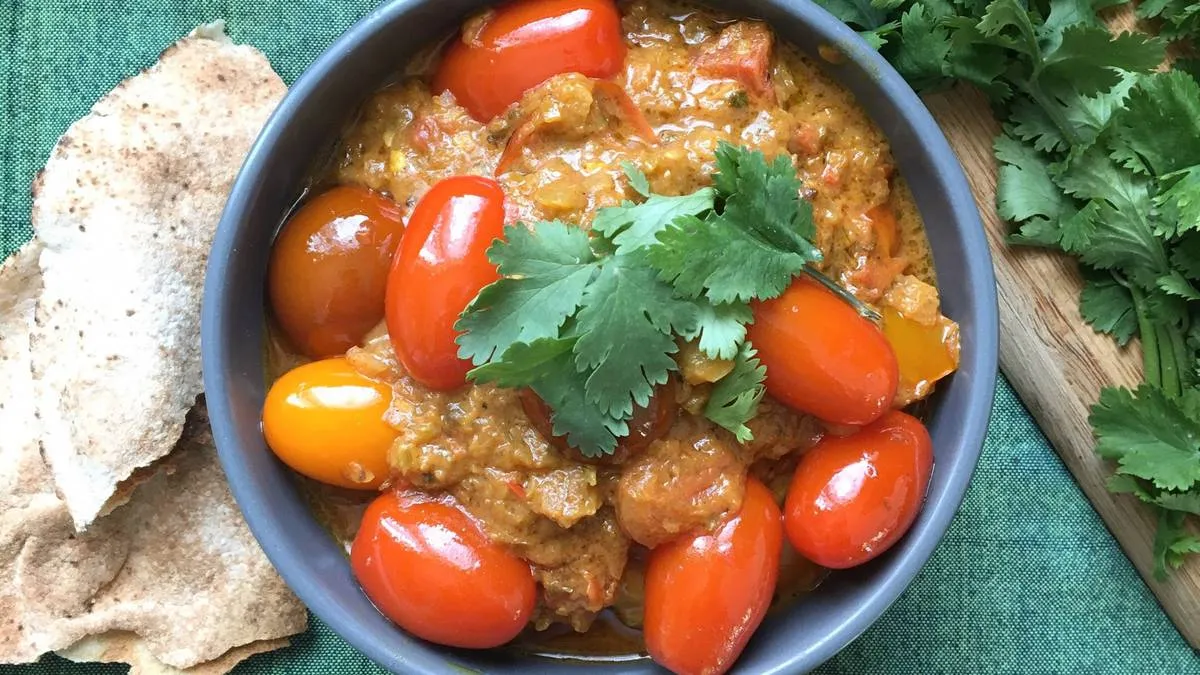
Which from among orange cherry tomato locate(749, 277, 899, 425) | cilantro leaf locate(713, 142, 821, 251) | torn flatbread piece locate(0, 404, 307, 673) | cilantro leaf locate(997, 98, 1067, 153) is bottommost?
torn flatbread piece locate(0, 404, 307, 673)

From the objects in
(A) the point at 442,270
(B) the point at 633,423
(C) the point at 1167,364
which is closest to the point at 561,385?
(B) the point at 633,423

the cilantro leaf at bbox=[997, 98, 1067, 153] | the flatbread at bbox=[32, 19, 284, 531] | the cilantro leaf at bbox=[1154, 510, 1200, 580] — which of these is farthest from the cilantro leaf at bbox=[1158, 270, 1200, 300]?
the flatbread at bbox=[32, 19, 284, 531]

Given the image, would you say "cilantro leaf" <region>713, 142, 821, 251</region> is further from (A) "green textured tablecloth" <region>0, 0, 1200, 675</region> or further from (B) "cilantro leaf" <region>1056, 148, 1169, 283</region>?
(A) "green textured tablecloth" <region>0, 0, 1200, 675</region>

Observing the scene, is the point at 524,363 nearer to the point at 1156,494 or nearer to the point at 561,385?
the point at 561,385

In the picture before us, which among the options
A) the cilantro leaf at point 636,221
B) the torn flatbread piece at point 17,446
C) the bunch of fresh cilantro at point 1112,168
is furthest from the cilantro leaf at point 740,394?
the torn flatbread piece at point 17,446

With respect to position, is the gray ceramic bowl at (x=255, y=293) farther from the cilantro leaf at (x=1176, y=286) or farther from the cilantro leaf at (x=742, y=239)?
the cilantro leaf at (x=1176, y=286)

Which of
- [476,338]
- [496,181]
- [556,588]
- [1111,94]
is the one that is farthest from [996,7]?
[556,588]
